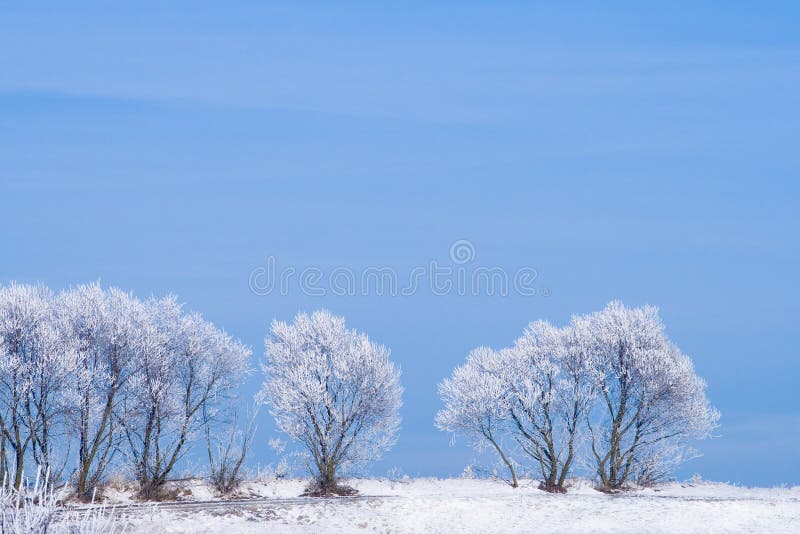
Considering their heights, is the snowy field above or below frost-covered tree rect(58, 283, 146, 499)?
below

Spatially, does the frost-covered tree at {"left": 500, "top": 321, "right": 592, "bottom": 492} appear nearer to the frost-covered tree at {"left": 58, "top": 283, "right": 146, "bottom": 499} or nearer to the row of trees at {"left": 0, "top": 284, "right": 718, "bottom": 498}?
the row of trees at {"left": 0, "top": 284, "right": 718, "bottom": 498}

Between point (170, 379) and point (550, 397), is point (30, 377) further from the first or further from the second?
point (550, 397)

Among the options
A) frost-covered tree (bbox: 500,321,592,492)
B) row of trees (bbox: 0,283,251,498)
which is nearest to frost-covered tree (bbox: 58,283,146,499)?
→ row of trees (bbox: 0,283,251,498)

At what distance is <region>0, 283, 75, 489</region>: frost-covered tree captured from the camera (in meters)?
32.6

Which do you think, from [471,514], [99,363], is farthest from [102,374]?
[471,514]

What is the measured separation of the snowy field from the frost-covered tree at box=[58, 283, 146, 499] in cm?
202

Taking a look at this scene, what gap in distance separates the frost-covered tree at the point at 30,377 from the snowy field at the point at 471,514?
3.95m

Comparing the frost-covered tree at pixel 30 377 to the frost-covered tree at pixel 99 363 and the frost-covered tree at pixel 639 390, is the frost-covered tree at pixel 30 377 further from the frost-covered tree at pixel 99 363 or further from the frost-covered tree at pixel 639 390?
the frost-covered tree at pixel 639 390

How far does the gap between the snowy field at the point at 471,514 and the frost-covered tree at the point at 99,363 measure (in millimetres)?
2024

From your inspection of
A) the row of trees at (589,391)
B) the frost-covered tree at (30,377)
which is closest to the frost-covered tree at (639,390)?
the row of trees at (589,391)

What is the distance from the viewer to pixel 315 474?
38.4 metres

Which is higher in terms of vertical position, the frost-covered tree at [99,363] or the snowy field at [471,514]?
the frost-covered tree at [99,363]

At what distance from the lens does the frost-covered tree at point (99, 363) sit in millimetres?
33844

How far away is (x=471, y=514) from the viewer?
3150 centimetres
